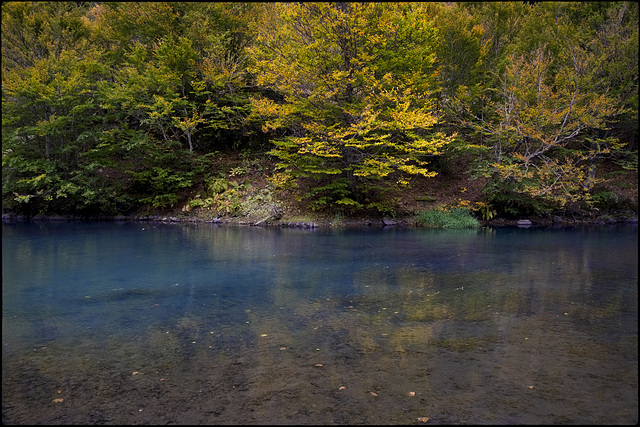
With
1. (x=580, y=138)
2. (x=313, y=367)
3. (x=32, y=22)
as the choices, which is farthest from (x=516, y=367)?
(x=32, y=22)

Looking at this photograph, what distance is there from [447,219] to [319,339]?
13912mm

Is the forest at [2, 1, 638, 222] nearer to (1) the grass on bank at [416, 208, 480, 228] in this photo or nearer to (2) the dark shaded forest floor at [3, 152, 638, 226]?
(2) the dark shaded forest floor at [3, 152, 638, 226]

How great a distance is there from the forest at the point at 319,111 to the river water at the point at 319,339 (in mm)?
8309

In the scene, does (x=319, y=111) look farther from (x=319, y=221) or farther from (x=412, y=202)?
(x=412, y=202)

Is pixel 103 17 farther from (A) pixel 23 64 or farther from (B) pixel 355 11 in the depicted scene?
(B) pixel 355 11

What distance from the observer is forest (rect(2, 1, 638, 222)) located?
16719 mm

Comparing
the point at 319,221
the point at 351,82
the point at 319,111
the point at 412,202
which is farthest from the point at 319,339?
the point at 412,202

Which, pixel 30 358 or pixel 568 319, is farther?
pixel 568 319

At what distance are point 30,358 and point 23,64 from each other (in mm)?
20834

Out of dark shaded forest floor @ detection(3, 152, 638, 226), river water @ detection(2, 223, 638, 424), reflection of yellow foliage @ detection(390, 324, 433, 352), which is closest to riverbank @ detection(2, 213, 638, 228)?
dark shaded forest floor @ detection(3, 152, 638, 226)

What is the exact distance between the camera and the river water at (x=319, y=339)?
332 centimetres

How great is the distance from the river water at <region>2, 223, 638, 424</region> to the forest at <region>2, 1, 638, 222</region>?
8.31 m

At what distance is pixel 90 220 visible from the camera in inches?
786

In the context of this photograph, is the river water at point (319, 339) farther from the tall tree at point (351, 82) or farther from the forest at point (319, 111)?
the forest at point (319, 111)
